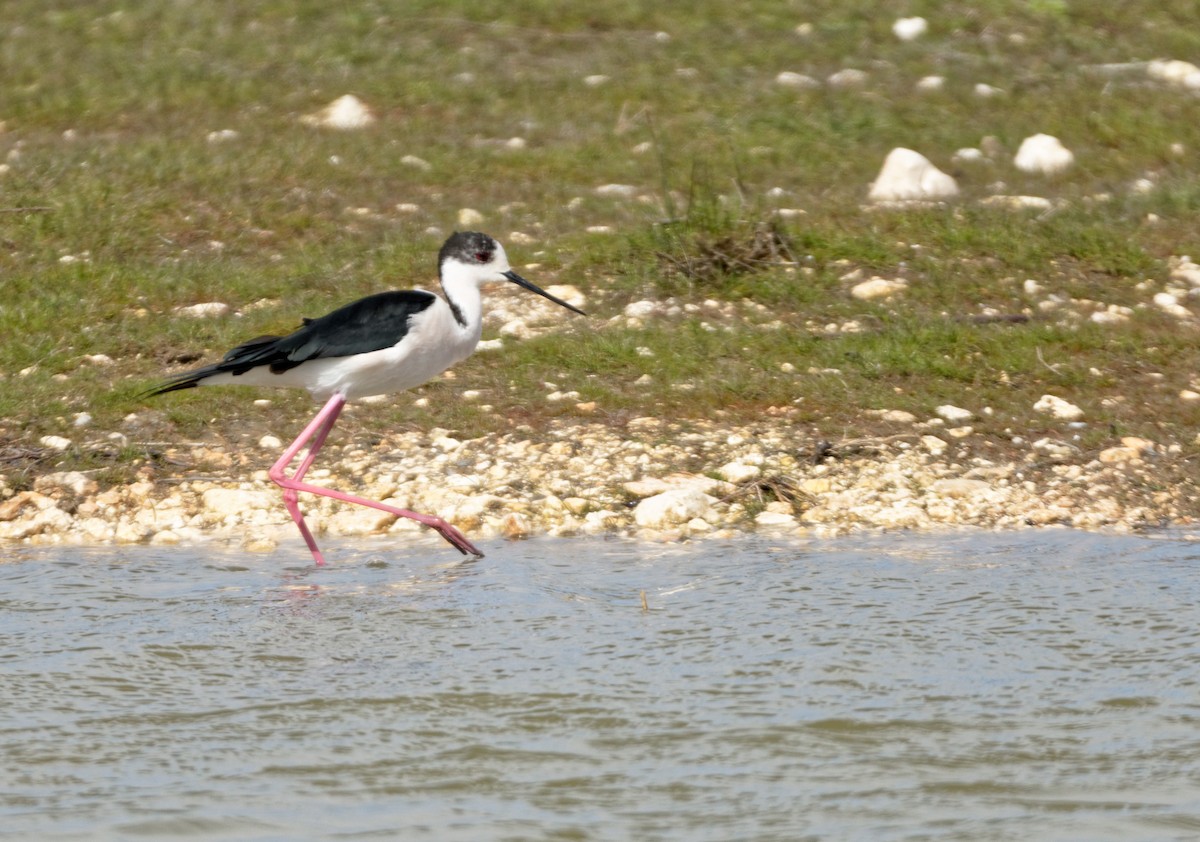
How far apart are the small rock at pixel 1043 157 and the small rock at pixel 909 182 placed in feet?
1.86

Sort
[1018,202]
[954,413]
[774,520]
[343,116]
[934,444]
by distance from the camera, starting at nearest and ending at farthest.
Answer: [774,520], [934,444], [954,413], [1018,202], [343,116]

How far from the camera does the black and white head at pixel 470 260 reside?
6297 mm

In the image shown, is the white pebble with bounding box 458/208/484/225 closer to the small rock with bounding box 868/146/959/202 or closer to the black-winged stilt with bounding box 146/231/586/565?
the small rock with bounding box 868/146/959/202

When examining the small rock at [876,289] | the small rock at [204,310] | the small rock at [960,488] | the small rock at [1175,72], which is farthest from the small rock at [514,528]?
the small rock at [1175,72]

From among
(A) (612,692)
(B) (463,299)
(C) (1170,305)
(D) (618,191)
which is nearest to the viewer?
(A) (612,692)

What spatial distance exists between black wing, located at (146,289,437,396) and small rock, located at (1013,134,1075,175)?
409 cm

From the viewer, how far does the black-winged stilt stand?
5.76m

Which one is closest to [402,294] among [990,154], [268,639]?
[268,639]

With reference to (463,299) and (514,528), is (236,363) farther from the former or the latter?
Result: (514,528)

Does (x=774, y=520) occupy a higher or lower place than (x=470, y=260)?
lower

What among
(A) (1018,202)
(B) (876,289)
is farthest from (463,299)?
(A) (1018,202)

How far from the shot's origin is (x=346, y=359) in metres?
5.80

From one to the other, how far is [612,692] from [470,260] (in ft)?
8.59

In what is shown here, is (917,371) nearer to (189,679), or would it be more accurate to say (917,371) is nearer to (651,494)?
(651,494)
